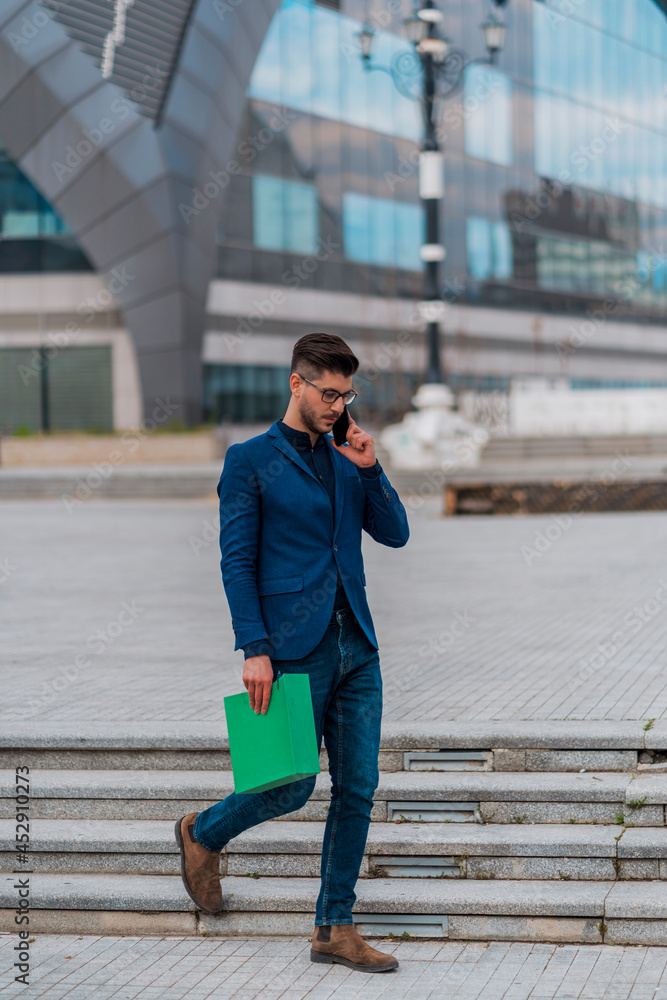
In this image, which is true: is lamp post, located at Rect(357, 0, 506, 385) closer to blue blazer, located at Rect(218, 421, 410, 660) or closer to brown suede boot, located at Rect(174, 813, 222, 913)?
blue blazer, located at Rect(218, 421, 410, 660)

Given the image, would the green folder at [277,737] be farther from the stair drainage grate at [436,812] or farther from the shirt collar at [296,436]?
the stair drainage grate at [436,812]

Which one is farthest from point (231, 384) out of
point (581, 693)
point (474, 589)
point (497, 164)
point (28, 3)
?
point (581, 693)

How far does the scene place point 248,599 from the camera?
3766mm

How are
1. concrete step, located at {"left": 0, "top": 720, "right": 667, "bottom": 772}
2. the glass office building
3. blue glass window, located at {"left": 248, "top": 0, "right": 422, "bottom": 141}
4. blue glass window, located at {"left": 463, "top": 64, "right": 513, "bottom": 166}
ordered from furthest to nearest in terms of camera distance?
blue glass window, located at {"left": 463, "top": 64, "right": 513, "bottom": 166}, blue glass window, located at {"left": 248, "top": 0, "right": 422, "bottom": 141}, the glass office building, concrete step, located at {"left": 0, "top": 720, "right": 667, "bottom": 772}

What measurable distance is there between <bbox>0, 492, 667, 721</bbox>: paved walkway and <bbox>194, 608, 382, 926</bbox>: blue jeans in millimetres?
1541

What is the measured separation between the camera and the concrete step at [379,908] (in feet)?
13.9

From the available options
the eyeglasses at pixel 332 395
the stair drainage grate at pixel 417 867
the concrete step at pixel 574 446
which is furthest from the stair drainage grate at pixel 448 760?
the concrete step at pixel 574 446

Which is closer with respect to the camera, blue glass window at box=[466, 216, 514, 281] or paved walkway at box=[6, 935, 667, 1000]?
paved walkway at box=[6, 935, 667, 1000]

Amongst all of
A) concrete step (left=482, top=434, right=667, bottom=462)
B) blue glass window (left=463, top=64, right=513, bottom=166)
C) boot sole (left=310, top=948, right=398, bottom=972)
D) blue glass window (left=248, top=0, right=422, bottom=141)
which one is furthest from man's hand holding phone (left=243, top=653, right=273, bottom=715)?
blue glass window (left=463, top=64, right=513, bottom=166)

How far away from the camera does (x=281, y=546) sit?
152 inches

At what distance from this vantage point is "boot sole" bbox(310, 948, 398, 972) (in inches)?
157

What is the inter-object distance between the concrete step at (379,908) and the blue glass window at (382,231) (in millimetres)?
44511

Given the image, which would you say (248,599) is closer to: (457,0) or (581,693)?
(581,693)

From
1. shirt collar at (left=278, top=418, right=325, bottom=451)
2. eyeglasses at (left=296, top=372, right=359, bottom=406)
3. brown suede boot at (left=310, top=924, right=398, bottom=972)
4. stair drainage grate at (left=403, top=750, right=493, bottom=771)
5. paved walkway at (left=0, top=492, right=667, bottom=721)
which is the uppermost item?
eyeglasses at (left=296, top=372, right=359, bottom=406)
